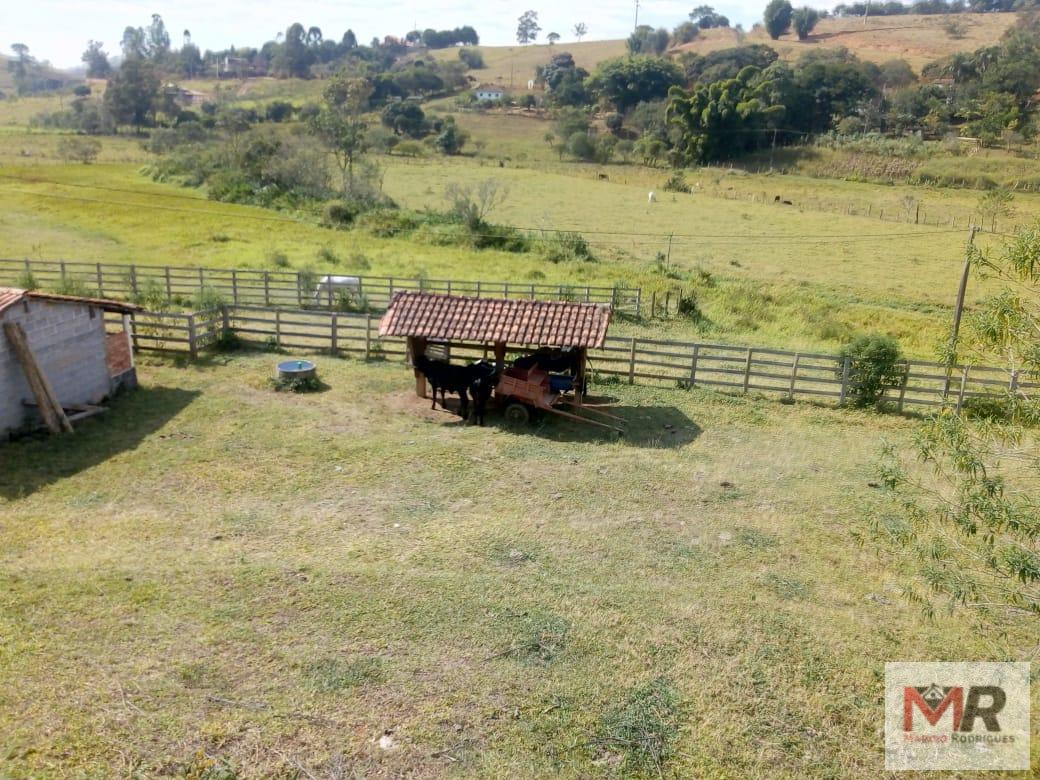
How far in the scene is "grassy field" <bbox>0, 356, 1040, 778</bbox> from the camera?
6.50 meters

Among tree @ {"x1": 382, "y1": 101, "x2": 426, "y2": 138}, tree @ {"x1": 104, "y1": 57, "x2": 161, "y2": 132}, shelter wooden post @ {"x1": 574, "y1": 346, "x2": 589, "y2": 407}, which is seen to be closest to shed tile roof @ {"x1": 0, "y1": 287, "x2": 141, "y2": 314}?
shelter wooden post @ {"x1": 574, "y1": 346, "x2": 589, "y2": 407}

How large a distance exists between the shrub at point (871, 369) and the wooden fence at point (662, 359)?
0.14m

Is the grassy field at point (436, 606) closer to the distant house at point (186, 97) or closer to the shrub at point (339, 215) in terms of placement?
the shrub at point (339, 215)

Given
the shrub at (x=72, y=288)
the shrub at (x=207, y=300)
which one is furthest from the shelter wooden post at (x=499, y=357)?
the shrub at (x=72, y=288)

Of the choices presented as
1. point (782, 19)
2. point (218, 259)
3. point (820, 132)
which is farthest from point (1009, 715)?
point (782, 19)

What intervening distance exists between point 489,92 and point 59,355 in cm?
13771

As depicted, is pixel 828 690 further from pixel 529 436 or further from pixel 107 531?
pixel 107 531

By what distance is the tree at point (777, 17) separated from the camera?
167250 mm

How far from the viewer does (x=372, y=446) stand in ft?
42.5

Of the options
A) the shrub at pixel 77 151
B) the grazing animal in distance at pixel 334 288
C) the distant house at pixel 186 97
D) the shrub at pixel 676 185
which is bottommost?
the grazing animal in distance at pixel 334 288

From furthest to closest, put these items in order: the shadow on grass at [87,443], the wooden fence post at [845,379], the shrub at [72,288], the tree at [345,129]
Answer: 1. the tree at [345,129]
2. the shrub at [72,288]
3. the wooden fence post at [845,379]
4. the shadow on grass at [87,443]

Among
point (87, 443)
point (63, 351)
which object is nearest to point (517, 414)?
point (87, 443)

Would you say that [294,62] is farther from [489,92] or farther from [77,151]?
[77,151]

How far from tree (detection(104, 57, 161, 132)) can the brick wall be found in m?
99.7
